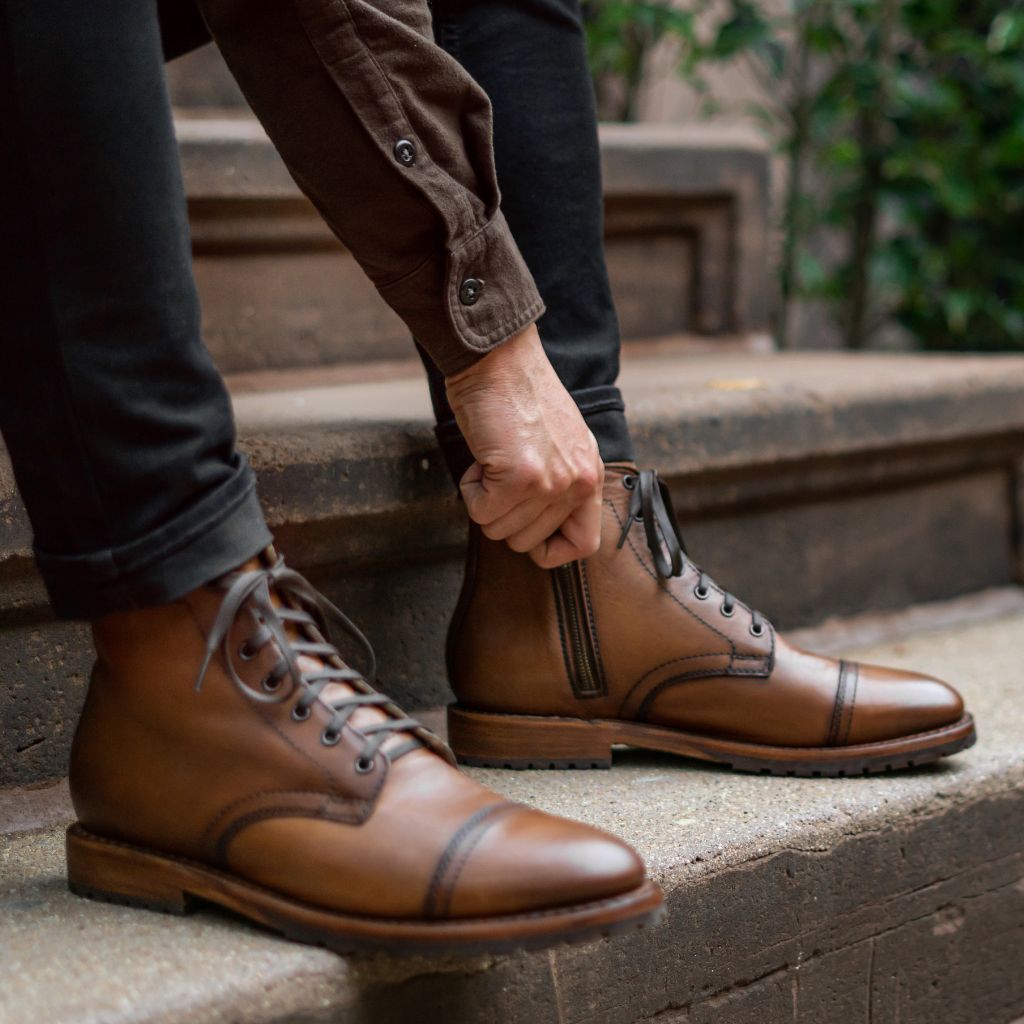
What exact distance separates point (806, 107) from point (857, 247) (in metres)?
0.33

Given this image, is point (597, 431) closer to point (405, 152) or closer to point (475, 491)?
point (475, 491)

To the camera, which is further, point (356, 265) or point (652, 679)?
point (356, 265)

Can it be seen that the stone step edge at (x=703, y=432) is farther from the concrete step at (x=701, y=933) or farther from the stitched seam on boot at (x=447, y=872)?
the stitched seam on boot at (x=447, y=872)

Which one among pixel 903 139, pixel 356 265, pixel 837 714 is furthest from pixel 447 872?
pixel 903 139

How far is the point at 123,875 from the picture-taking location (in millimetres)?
796

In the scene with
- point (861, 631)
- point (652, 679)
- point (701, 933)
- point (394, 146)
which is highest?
point (394, 146)

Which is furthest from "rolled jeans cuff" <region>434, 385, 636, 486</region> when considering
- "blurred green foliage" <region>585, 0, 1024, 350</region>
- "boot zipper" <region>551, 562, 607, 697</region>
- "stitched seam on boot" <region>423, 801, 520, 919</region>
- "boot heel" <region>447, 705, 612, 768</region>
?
"blurred green foliage" <region>585, 0, 1024, 350</region>

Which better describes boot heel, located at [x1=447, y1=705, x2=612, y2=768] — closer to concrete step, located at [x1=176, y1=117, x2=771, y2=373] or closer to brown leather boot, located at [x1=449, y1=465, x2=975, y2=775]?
brown leather boot, located at [x1=449, y1=465, x2=975, y2=775]

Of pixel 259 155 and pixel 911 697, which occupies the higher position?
pixel 259 155

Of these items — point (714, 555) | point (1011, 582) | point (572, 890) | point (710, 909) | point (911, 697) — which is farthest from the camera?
point (1011, 582)

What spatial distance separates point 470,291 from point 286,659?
272 mm

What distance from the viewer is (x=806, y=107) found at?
8.97 feet

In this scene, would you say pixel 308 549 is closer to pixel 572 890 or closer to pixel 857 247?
pixel 572 890

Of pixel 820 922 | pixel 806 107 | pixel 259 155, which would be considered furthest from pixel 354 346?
pixel 806 107
